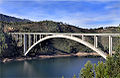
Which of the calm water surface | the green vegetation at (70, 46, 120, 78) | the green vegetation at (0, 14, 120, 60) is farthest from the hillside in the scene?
the green vegetation at (70, 46, 120, 78)

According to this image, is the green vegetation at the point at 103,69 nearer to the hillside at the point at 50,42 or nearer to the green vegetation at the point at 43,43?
the green vegetation at the point at 43,43

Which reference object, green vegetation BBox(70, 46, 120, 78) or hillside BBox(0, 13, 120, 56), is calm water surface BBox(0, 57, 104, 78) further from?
green vegetation BBox(70, 46, 120, 78)

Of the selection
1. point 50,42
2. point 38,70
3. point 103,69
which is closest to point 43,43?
point 50,42

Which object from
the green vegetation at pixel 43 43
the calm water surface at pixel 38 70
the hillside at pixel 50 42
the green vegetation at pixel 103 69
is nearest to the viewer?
the green vegetation at pixel 103 69

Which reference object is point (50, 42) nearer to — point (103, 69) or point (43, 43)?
point (43, 43)

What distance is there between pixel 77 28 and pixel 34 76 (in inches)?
1929

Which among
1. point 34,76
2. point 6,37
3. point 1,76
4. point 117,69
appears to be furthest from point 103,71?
point 6,37

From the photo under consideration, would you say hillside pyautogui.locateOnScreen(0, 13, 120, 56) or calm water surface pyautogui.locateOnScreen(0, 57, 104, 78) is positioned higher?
hillside pyautogui.locateOnScreen(0, 13, 120, 56)

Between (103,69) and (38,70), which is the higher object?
(103,69)

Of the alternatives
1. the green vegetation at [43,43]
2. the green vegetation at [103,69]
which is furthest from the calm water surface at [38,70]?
the green vegetation at [103,69]

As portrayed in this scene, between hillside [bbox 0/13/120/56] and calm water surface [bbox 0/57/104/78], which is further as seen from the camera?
hillside [bbox 0/13/120/56]

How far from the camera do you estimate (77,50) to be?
53.8 metres

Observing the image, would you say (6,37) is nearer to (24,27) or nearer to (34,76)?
(24,27)

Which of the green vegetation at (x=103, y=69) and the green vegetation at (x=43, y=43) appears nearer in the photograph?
the green vegetation at (x=103, y=69)
